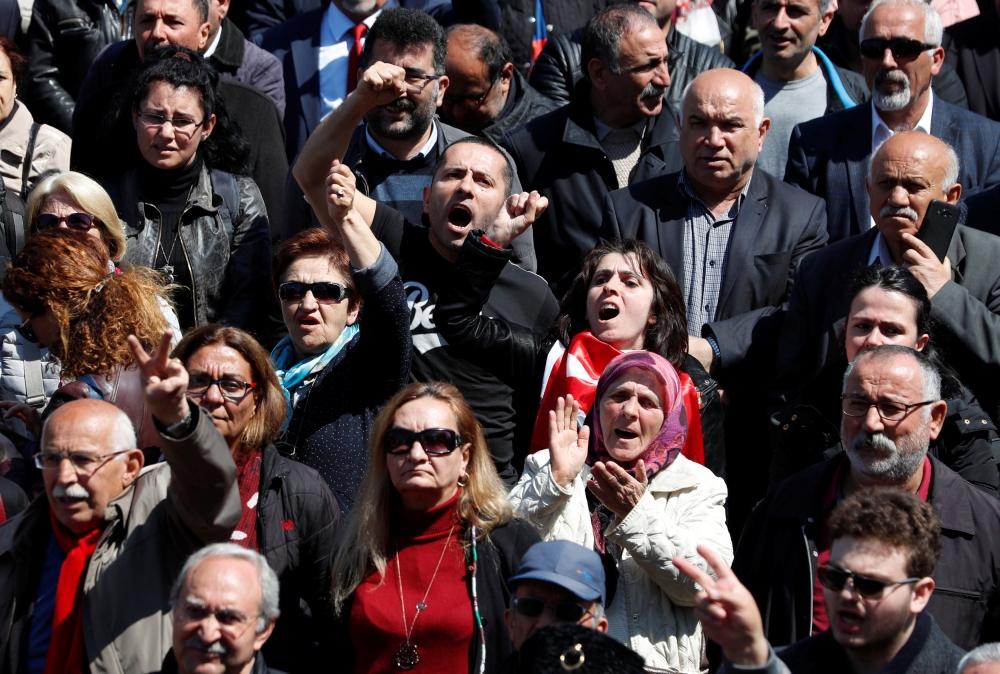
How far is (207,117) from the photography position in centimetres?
704

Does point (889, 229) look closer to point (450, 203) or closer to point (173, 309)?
point (450, 203)

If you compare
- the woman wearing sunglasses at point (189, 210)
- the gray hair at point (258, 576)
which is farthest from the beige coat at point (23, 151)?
the gray hair at point (258, 576)

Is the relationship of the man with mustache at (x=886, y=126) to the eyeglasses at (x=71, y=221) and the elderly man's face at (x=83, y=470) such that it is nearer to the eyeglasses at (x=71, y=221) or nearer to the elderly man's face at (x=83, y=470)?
the eyeglasses at (x=71, y=221)

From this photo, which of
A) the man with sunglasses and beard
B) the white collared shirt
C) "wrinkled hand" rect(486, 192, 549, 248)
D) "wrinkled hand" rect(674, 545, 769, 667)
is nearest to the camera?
"wrinkled hand" rect(674, 545, 769, 667)

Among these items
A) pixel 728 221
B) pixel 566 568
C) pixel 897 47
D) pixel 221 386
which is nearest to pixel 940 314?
pixel 728 221

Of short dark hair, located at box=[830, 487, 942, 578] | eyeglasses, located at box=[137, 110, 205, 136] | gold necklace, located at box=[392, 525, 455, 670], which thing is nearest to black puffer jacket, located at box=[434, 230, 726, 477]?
gold necklace, located at box=[392, 525, 455, 670]

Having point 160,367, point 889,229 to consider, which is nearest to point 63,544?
point 160,367

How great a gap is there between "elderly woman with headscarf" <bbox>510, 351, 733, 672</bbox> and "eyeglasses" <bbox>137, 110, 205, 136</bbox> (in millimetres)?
2671

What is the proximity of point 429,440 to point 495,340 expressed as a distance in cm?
109

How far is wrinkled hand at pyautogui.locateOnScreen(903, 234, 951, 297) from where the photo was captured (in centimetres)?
600

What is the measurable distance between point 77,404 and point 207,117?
2.66m

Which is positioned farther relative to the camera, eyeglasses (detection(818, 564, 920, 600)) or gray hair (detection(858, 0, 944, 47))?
gray hair (detection(858, 0, 944, 47))

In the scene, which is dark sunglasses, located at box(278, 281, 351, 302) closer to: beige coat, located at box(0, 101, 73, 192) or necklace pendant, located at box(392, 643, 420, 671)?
necklace pendant, located at box(392, 643, 420, 671)

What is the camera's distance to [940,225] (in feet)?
20.2
